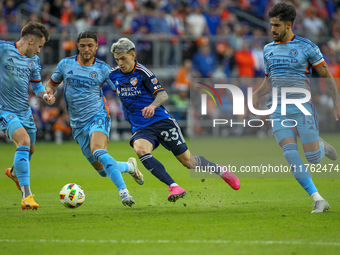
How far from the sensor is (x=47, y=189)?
31.6ft

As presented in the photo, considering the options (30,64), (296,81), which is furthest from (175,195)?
(30,64)

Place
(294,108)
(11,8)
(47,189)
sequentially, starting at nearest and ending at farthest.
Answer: (294,108) < (47,189) < (11,8)

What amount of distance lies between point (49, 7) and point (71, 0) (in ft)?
3.21

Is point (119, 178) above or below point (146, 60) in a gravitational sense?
below

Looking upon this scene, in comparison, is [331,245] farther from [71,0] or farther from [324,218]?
[71,0]

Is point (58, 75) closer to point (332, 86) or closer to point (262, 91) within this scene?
point (262, 91)

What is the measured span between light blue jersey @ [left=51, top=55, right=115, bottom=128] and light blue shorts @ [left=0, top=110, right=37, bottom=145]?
26.0 inches

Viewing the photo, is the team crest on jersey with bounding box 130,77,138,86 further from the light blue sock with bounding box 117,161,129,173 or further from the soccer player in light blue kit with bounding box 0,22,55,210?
the light blue sock with bounding box 117,161,129,173

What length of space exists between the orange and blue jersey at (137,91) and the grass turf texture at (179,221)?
1.28m

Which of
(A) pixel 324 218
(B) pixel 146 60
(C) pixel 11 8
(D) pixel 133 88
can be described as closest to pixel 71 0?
(C) pixel 11 8

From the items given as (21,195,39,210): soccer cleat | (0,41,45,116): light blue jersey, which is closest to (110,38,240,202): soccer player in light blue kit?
(0,41,45,116): light blue jersey

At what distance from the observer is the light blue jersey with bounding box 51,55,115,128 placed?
24.9ft

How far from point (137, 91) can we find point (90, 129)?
915 mm

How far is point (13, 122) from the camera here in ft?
24.1
